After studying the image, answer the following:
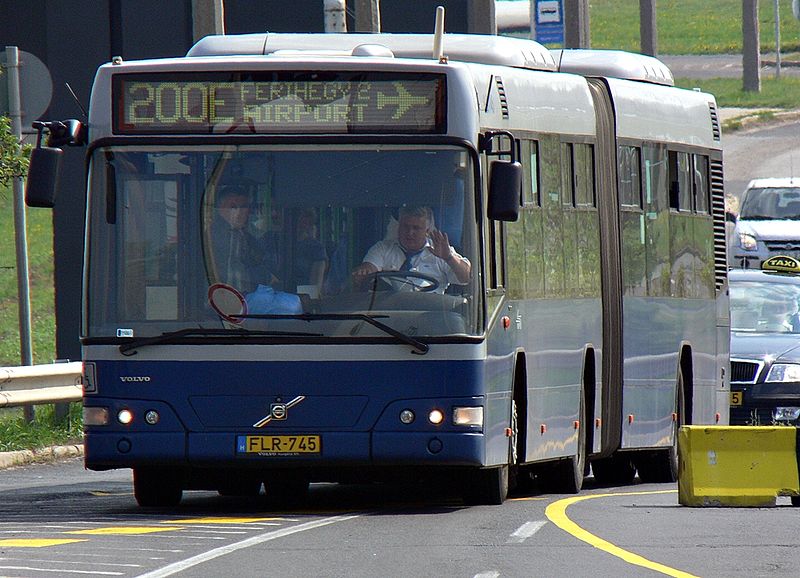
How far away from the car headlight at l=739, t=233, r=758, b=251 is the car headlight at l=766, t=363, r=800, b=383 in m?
15.0

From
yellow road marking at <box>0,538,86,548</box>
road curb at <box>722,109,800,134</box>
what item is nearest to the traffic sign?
yellow road marking at <box>0,538,86,548</box>

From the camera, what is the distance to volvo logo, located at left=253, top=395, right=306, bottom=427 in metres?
13.4

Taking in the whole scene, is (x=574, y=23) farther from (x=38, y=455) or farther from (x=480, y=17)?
(x=38, y=455)

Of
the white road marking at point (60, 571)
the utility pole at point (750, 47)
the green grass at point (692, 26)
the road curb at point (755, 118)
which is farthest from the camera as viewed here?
the green grass at point (692, 26)

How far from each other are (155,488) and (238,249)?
200 centimetres

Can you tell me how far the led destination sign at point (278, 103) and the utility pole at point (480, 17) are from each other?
14788 millimetres

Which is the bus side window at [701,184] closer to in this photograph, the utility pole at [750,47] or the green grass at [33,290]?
the green grass at [33,290]

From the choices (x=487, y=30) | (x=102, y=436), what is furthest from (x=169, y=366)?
(x=487, y=30)

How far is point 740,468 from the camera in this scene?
15133 mm

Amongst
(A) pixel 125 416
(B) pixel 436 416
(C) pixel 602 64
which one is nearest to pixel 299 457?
(B) pixel 436 416

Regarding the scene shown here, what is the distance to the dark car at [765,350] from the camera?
20516mm

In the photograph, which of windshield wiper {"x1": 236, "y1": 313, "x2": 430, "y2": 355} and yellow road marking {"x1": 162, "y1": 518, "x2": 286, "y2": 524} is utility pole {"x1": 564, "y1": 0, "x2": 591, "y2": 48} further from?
yellow road marking {"x1": 162, "y1": 518, "x2": 286, "y2": 524}

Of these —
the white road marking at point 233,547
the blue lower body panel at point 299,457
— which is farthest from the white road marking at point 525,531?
the white road marking at point 233,547

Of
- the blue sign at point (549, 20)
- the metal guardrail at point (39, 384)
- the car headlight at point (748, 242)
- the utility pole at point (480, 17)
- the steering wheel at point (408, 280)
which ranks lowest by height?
the metal guardrail at point (39, 384)
